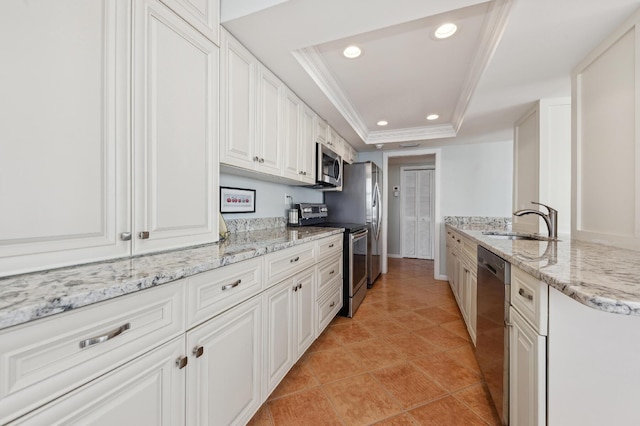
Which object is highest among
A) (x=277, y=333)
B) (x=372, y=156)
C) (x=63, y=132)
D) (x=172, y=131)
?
(x=372, y=156)

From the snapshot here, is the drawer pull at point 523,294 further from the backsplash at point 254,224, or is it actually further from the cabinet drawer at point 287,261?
the backsplash at point 254,224

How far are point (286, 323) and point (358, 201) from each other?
2.24 metres

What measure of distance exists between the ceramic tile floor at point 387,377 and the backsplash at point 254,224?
1.12 metres

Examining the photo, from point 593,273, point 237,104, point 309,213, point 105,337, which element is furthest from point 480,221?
point 105,337

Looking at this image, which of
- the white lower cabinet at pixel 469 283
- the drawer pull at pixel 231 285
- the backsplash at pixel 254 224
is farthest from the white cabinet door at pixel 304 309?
the white lower cabinet at pixel 469 283

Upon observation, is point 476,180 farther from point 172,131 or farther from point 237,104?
point 172,131

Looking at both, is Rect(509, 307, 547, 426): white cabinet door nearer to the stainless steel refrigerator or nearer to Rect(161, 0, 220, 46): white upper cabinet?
Rect(161, 0, 220, 46): white upper cabinet

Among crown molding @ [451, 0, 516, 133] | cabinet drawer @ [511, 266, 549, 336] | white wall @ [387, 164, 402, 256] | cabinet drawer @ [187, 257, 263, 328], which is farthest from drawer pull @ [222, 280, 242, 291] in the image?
white wall @ [387, 164, 402, 256]

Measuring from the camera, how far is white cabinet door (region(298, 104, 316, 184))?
7.83ft

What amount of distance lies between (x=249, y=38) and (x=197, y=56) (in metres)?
0.44

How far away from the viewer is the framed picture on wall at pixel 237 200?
1.95 m

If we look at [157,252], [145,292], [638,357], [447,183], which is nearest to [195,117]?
[157,252]

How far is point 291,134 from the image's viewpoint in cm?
220

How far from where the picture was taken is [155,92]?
106 centimetres
